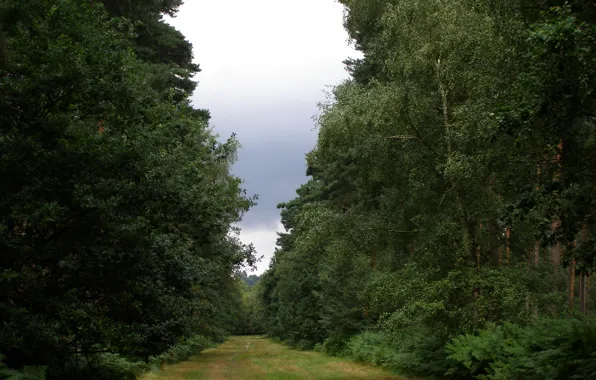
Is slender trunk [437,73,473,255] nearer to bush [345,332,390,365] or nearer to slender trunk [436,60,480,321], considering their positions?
slender trunk [436,60,480,321]

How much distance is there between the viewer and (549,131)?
996 cm

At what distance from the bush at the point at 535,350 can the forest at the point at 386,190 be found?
0.15 feet

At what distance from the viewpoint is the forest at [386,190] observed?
998 centimetres

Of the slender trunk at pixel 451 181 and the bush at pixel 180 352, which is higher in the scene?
the slender trunk at pixel 451 181

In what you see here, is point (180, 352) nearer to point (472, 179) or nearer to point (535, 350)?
point (472, 179)

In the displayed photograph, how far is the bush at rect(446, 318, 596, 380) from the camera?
10.2 metres

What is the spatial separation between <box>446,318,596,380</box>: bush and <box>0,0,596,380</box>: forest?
0.15 ft

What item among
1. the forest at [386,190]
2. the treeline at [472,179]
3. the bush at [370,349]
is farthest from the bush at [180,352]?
the treeline at [472,179]

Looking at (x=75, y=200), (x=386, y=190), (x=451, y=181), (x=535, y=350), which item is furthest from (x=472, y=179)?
(x=75, y=200)

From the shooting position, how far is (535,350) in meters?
12.2

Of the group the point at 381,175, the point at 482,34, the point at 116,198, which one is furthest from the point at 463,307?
the point at 116,198

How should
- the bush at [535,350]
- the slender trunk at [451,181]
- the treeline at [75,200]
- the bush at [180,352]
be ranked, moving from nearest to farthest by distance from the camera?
the bush at [535,350] < the treeline at [75,200] < the slender trunk at [451,181] < the bush at [180,352]

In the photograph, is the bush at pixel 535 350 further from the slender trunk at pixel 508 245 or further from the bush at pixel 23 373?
the bush at pixel 23 373

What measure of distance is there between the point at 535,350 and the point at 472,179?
4.96 metres
